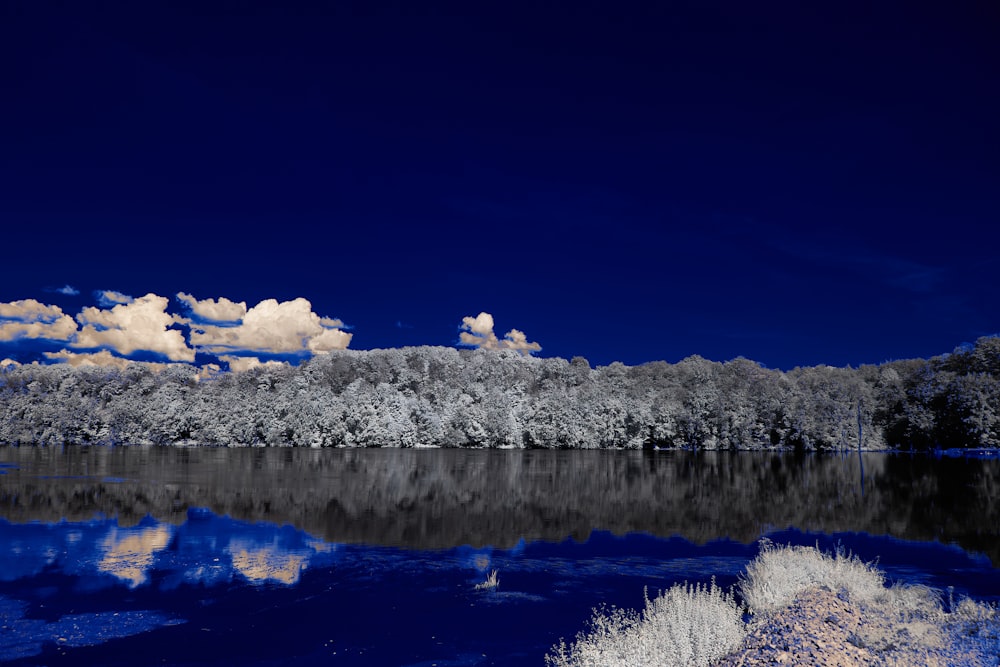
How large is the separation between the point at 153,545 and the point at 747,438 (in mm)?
140834

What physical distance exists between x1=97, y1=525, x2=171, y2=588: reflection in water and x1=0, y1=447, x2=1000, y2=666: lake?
0.62 feet

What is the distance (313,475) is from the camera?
7562cm

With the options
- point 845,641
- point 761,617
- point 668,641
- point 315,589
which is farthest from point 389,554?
point 845,641

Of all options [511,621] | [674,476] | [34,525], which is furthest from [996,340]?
[34,525]

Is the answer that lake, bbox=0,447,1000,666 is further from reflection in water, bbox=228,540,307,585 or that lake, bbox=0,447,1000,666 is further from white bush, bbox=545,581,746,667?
white bush, bbox=545,581,746,667

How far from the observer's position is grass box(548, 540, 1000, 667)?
49.9 feet

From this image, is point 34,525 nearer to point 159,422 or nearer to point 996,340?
point 159,422

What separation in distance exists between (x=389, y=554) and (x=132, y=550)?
41.5 ft

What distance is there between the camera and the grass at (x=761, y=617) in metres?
15.2

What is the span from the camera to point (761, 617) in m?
18.5

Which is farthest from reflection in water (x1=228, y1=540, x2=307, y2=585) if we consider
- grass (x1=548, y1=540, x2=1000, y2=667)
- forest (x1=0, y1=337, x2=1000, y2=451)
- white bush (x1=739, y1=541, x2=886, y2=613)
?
forest (x1=0, y1=337, x2=1000, y2=451)

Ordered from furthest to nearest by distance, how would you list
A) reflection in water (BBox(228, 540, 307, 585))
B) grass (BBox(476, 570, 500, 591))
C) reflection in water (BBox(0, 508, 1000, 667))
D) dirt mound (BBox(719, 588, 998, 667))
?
reflection in water (BBox(228, 540, 307, 585))
grass (BBox(476, 570, 500, 591))
reflection in water (BBox(0, 508, 1000, 667))
dirt mound (BBox(719, 588, 998, 667))

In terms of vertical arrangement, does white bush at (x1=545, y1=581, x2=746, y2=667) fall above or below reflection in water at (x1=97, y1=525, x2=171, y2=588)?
above

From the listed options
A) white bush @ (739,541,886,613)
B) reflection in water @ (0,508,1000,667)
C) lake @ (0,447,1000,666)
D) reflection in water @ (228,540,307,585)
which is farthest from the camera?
reflection in water @ (228,540,307,585)
